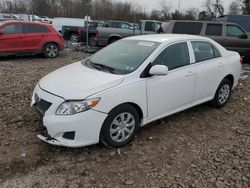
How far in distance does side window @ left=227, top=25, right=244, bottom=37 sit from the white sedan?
630cm

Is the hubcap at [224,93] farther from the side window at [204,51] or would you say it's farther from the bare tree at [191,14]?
the bare tree at [191,14]

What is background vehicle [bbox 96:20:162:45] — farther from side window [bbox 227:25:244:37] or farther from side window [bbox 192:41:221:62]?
side window [bbox 192:41:221:62]

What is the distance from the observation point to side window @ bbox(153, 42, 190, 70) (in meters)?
4.08

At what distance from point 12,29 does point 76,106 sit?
8225mm

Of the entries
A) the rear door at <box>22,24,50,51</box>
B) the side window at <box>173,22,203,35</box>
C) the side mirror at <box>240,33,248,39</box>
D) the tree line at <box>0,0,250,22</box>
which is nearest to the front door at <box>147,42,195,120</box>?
the side window at <box>173,22,203,35</box>

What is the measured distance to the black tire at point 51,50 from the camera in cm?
1101

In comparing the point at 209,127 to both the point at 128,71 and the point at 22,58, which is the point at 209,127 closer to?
the point at 128,71

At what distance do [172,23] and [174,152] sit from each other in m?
8.01

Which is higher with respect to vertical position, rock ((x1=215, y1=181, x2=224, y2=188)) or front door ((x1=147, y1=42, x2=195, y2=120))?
front door ((x1=147, y1=42, x2=195, y2=120))

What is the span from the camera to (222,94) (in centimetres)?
533

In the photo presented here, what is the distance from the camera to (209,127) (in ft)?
14.8

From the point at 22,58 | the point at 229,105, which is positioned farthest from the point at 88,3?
the point at 229,105

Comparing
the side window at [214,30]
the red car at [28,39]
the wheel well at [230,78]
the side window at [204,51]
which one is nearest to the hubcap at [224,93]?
the wheel well at [230,78]

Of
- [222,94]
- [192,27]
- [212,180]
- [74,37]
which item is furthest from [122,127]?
[74,37]
